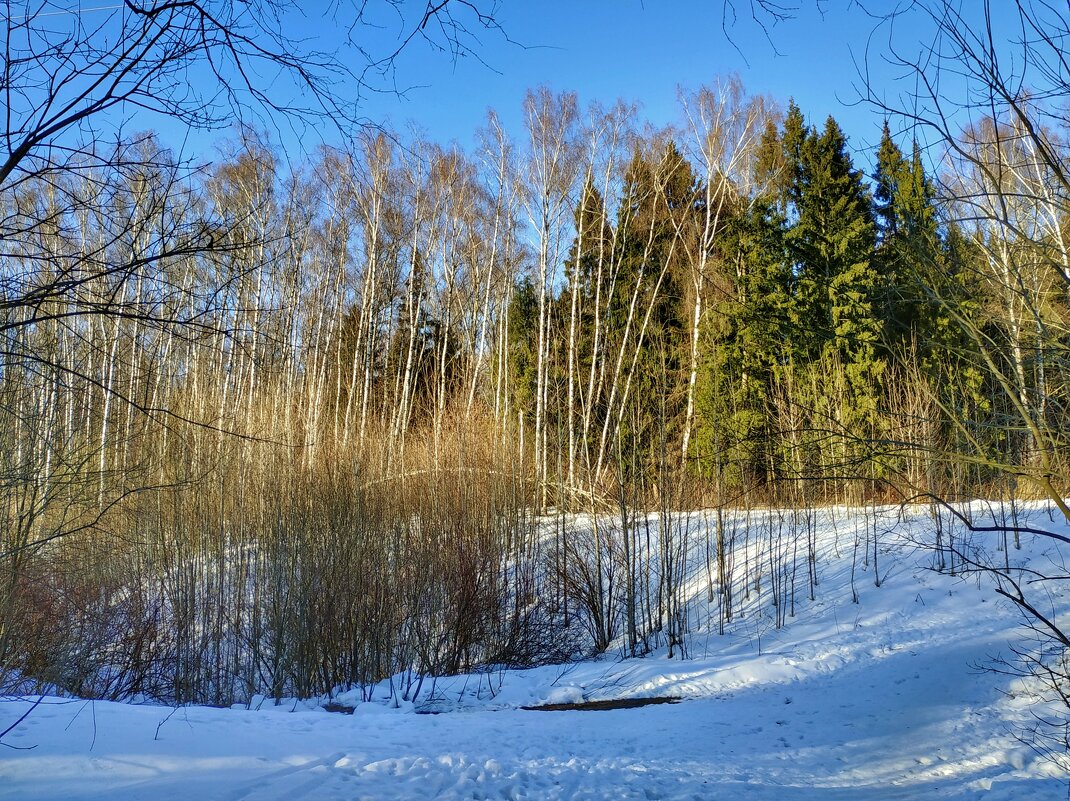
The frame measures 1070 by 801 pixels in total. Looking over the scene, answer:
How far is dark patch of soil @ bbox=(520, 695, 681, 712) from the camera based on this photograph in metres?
6.66

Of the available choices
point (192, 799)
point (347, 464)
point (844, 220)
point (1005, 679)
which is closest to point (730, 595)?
point (1005, 679)

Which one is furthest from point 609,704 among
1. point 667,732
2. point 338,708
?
point 338,708

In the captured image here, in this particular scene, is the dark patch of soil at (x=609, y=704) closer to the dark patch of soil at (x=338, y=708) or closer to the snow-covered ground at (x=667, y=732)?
the snow-covered ground at (x=667, y=732)

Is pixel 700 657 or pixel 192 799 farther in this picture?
pixel 700 657

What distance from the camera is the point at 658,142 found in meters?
19.6

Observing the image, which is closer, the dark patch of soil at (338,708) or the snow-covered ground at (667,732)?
the snow-covered ground at (667,732)

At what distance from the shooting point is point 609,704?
6.81 meters

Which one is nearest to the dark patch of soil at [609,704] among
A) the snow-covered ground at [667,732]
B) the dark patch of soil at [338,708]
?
the snow-covered ground at [667,732]

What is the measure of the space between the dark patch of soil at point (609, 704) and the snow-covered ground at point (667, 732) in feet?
0.53

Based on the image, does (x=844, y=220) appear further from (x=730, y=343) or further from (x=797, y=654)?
(x=797, y=654)

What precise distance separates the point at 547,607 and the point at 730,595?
248 centimetres

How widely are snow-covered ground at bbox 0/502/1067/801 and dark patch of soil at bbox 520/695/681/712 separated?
0.53 feet

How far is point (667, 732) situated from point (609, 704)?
3.84 ft

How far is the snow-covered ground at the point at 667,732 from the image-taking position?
3734mm
